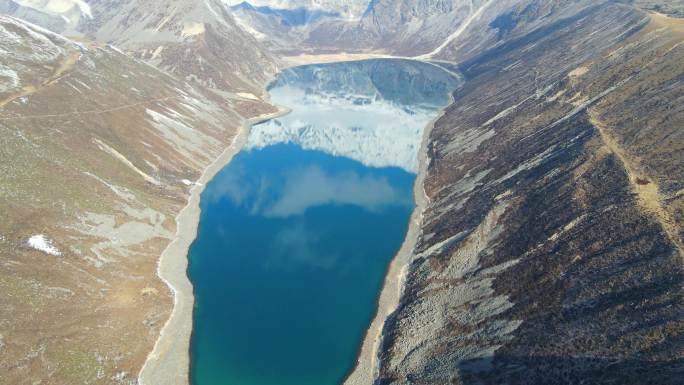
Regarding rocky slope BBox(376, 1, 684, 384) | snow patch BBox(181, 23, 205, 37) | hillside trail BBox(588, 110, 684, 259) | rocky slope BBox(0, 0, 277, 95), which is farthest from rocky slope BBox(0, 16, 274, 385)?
snow patch BBox(181, 23, 205, 37)

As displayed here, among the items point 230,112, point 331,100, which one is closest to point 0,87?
point 230,112

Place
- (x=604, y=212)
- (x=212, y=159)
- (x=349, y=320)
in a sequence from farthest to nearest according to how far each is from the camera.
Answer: (x=212, y=159) < (x=349, y=320) < (x=604, y=212)

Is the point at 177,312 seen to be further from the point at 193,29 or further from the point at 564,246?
the point at 193,29

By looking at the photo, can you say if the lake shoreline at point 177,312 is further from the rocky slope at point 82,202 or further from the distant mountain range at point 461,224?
the distant mountain range at point 461,224

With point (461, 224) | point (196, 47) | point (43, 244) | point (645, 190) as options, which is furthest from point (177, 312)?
point (196, 47)

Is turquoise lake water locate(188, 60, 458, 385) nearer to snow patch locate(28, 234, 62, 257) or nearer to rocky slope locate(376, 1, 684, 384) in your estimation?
rocky slope locate(376, 1, 684, 384)

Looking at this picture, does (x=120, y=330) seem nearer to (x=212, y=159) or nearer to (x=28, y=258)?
(x=28, y=258)

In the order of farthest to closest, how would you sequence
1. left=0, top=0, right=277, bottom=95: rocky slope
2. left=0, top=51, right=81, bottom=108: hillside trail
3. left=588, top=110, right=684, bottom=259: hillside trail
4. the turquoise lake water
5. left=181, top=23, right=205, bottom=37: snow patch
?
left=181, top=23, right=205, bottom=37: snow patch → left=0, top=0, right=277, bottom=95: rocky slope → left=0, top=51, right=81, bottom=108: hillside trail → the turquoise lake water → left=588, top=110, right=684, bottom=259: hillside trail
